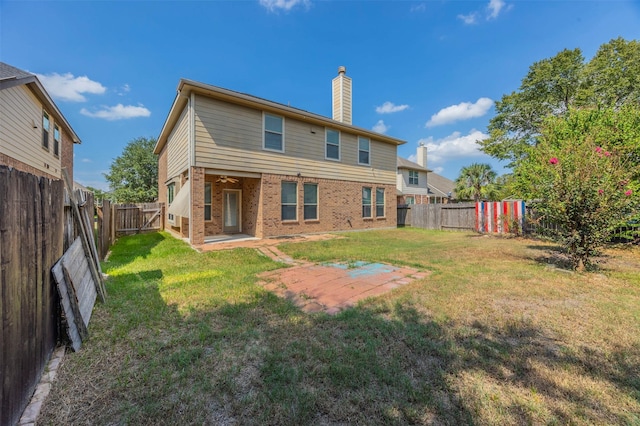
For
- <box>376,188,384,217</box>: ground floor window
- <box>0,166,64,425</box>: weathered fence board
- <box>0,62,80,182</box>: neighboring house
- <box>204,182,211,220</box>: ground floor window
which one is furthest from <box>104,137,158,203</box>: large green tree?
<box>0,166,64,425</box>: weathered fence board

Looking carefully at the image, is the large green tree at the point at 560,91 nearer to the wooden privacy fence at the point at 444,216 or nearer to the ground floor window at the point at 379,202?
the wooden privacy fence at the point at 444,216

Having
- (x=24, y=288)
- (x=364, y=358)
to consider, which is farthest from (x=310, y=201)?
(x=24, y=288)

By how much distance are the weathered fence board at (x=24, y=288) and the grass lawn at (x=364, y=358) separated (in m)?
0.28

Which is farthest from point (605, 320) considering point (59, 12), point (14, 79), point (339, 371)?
point (59, 12)

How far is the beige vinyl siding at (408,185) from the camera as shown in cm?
2630

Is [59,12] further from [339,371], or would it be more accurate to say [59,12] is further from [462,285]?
[462,285]

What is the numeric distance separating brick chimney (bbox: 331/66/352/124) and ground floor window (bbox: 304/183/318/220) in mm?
4837

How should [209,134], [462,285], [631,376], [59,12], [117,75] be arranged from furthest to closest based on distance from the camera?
1. [117,75]
2. [209,134]
3. [59,12]
4. [462,285]
5. [631,376]

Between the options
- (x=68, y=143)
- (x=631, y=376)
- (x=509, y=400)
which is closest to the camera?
(x=509, y=400)

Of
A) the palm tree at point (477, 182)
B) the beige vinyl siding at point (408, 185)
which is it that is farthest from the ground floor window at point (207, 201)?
Result: the palm tree at point (477, 182)

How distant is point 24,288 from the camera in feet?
6.48

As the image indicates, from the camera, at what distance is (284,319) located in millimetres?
3307

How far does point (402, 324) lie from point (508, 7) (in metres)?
13.0

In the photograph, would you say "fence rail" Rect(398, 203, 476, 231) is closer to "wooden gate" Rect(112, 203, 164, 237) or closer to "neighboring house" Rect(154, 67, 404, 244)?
"neighboring house" Rect(154, 67, 404, 244)
